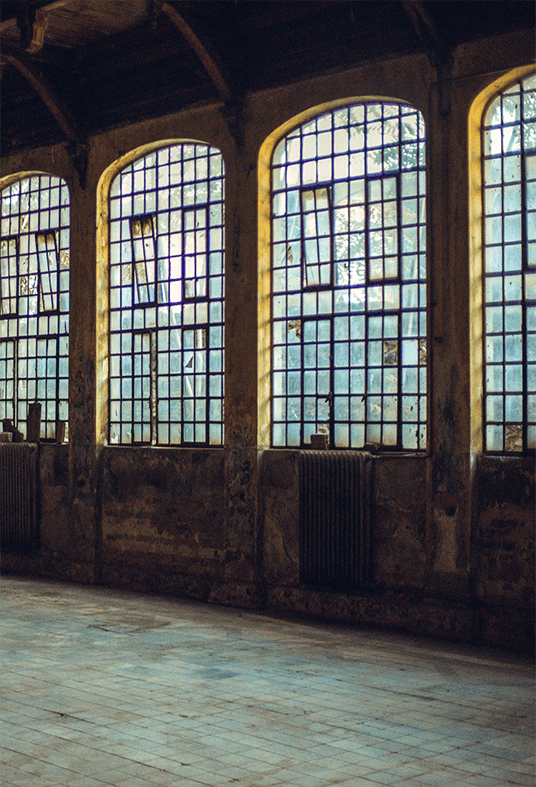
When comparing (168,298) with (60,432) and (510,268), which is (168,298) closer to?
Result: (60,432)

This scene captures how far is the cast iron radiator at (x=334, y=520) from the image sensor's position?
31.3 feet

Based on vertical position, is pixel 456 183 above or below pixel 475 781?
above

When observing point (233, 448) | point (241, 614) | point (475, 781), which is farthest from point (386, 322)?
point (475, 781)

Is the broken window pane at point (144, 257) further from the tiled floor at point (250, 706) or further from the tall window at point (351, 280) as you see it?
the tiled floor at point (250, 706)

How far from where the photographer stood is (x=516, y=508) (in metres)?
8.54

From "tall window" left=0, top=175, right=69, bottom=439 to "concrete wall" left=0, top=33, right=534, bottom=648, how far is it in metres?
0.39

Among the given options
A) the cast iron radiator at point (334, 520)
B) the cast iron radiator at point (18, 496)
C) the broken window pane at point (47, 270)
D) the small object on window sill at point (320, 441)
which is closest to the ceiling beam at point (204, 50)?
the broken window pane at point (47, 270)

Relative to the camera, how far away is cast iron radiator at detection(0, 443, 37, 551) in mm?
12984

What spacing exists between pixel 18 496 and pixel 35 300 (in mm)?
2763

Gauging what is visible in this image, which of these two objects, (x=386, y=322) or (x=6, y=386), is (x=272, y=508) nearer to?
(x=386, y=322)

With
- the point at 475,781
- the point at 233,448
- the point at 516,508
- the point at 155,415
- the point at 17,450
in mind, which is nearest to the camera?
the point at 475,781

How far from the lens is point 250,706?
21.2ft

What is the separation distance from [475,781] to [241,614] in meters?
5.16

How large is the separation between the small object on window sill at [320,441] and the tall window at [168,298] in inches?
60.2
